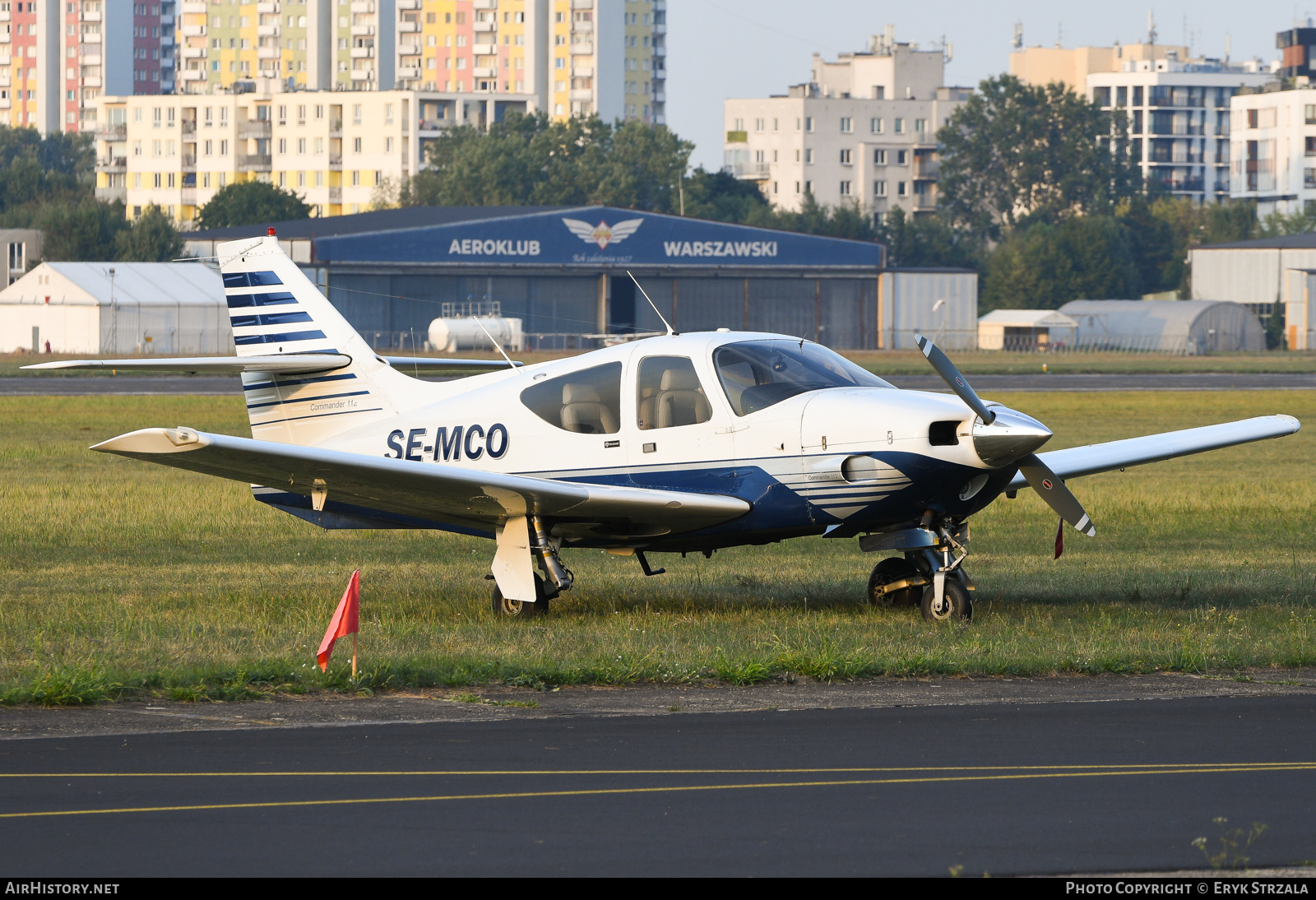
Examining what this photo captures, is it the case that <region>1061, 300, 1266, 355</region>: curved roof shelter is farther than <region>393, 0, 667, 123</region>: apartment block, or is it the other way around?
<region>393, 0, 667, 123</region>: apartment block

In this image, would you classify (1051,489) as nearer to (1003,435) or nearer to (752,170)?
(1003,435)

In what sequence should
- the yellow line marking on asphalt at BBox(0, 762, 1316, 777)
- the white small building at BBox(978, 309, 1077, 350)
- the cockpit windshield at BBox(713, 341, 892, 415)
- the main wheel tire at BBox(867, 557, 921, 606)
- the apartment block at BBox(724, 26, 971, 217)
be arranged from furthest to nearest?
the apartment block at BBox(724, 26, 971, 217)
the white small building at BBox(978, 309, 1077, 350)
the main wheel tire at BBox(867, 557, 921, 606)
the cockpit windshield at BBox(713, 341, 892, 415)
the yellow line marking on asphalt at BBox(0, 762, 1316, 777)

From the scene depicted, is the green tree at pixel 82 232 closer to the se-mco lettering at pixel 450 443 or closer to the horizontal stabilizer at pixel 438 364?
the horizontal stabilizer at pixel 438 364

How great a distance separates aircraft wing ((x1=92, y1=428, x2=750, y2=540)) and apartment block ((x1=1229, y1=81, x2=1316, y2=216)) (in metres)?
155

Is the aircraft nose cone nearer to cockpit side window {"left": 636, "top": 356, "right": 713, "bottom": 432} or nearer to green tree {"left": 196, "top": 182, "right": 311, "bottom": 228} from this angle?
cockpit side window {"left": 636, "top": 356, "right": 713, "bottom": 432}

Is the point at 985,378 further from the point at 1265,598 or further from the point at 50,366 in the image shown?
the point at 50,366

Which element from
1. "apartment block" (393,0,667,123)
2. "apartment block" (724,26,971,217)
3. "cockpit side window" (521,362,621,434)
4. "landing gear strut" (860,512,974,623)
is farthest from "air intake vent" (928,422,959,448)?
"apartment block" (393,0,667,123)

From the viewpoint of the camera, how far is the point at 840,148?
584ft

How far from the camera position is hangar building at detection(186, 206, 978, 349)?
9194cm

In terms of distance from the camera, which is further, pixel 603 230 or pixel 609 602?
pixel 603 230

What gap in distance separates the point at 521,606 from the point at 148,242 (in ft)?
342

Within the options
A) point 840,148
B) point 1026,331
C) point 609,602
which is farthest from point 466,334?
point 840,148

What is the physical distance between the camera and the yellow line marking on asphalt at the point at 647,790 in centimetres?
759
